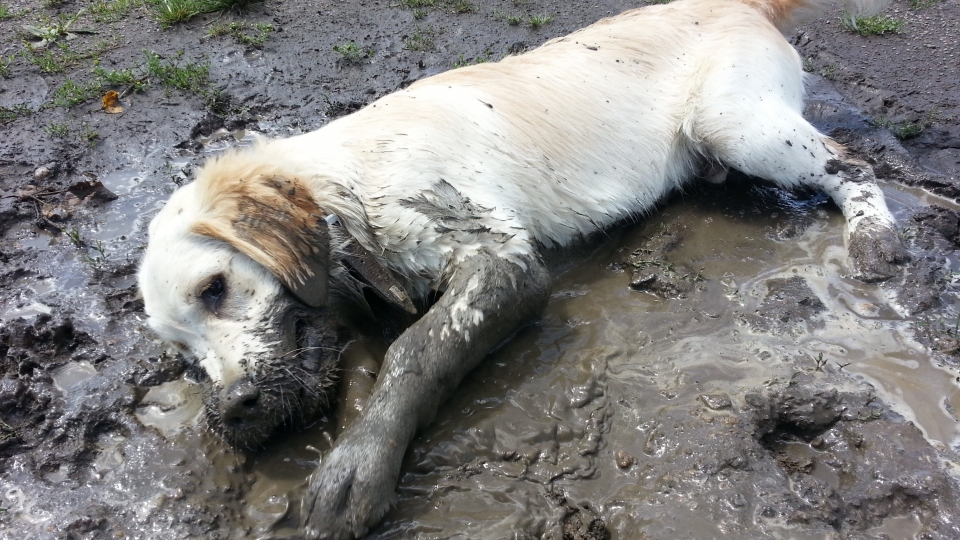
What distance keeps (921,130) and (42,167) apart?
7093 millimetres

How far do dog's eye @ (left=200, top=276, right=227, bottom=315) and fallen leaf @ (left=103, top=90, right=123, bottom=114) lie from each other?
3790mm

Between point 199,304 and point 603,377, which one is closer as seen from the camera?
point 199,304

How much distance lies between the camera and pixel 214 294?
310 centimetres

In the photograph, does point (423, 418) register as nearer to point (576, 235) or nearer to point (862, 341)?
point (576, 235)

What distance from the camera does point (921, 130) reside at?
5.11 meters

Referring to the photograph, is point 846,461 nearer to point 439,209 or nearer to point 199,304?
point 439,209

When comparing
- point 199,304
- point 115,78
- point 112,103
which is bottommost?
point 112,103

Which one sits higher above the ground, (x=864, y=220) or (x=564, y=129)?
A: (x=564, y=129)

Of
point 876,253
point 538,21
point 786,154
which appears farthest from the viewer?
point 538,21

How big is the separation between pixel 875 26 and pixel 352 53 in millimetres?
5427

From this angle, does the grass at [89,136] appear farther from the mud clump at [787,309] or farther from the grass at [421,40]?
the mud clump at [787,309]

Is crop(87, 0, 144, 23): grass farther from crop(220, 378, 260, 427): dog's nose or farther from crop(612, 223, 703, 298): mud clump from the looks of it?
crop(612, 223, 703, 298): mud clump

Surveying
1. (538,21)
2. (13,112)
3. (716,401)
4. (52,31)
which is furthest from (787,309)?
(52,31)

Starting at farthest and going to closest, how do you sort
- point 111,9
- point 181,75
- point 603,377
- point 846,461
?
1. point 111,9
2. point 181,75
3. point 603,377
4. point 846,461
